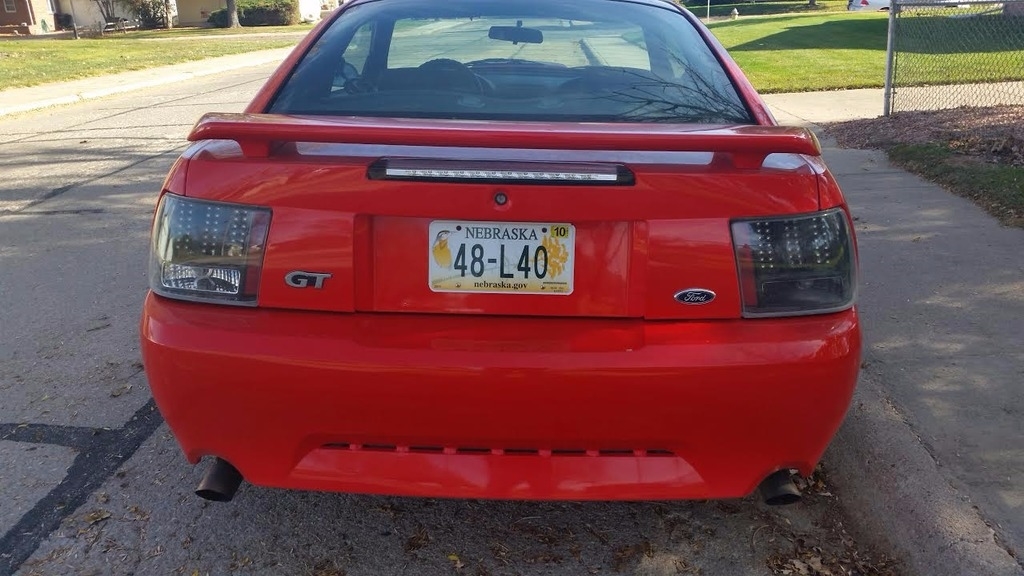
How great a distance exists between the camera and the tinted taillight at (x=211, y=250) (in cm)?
231

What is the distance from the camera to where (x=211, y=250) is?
2.34 meters

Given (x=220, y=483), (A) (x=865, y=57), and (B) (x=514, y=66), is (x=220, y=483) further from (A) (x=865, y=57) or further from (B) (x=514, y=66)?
(A) (x=865, y=57)

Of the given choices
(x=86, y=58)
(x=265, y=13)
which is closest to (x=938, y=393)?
(x=86, y=58)

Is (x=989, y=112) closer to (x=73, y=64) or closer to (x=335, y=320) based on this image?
(x=335, y=320)

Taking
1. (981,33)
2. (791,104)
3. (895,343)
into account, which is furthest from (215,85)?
(895,343)

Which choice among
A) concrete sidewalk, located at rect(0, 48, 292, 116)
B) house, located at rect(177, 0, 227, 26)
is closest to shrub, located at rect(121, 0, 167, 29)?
house, located at rect(177, 0, 227, 26)

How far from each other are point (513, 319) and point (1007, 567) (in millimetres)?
1575

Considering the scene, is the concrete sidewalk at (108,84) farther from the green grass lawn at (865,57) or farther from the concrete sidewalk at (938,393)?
the concrete sidewalk at (938,393)

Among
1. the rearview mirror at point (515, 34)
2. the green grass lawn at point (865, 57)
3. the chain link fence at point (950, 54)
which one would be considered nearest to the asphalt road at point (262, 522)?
the rearview mirror at point (515, 34)

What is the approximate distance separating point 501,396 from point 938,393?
2.13 metres

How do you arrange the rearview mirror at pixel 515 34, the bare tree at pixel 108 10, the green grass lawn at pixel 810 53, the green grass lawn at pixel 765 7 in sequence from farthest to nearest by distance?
the bare tree at pixel 108 10, the green grass lawn at pixel 765 7, the green grass lawn at pixel 810 53, the rearview mirror at pixel 515 34

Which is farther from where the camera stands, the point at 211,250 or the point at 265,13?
the point at 265,13

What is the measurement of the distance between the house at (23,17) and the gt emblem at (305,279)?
163ft

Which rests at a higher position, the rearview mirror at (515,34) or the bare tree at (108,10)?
the bare tree at (108,10)
